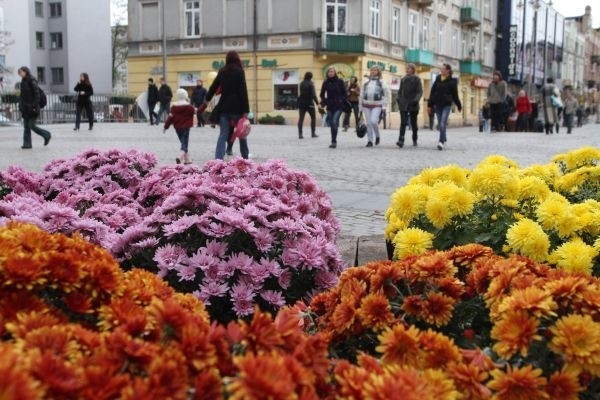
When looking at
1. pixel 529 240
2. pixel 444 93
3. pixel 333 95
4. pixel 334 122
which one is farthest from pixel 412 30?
pixel 529 240

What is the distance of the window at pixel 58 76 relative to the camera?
2825 inches

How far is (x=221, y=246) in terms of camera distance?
3.24 meters

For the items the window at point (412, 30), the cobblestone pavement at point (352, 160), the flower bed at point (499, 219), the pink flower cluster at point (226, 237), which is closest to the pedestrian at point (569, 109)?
the window at point (412, 30)

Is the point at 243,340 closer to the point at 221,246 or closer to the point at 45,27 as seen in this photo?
the point at 221,246

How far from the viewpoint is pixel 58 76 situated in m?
72.0

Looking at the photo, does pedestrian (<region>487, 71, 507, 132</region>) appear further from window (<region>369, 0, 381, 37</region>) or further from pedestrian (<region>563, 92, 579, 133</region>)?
window (<region>369, 0, 381, 37</region>)

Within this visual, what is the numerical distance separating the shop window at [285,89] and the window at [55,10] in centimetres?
3930

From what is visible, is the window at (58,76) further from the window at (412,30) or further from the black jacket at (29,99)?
the black jacket at (29,99)

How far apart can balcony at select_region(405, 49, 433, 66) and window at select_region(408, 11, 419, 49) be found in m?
0.72

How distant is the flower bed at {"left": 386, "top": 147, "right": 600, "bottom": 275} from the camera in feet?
9.98

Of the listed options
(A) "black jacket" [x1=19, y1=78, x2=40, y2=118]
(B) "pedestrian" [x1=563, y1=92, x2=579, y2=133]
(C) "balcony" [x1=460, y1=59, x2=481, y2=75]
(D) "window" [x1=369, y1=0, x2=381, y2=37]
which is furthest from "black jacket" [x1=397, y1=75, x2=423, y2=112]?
(C) "balcony" [x1=460, y1=59, x2=481, y2=75]

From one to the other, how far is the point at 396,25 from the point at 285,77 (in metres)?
8.47

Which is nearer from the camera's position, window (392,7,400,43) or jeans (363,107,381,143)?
jeans (363,107,381,143)

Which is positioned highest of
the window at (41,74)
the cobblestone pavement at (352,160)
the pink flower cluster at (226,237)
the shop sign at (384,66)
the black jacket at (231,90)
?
the window at (41,74)
